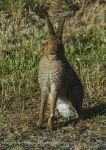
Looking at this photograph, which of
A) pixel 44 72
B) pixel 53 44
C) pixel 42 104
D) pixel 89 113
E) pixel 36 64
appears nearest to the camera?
pixel 53 44

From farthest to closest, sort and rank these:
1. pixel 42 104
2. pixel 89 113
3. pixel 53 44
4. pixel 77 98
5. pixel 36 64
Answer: pixel 36 64 → pixel 89 113 → pixel 77 98 → pixel 42 104 → pixel 53 44

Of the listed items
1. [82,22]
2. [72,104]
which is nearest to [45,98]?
[72,104]

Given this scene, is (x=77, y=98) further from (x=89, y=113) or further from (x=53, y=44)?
(x=53, y=44)

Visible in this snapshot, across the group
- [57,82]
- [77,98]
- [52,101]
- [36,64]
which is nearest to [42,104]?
[52,101]

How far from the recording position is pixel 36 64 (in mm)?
8945

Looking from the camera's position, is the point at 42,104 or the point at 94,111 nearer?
the point at 42,104

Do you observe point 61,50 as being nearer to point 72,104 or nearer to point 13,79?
point 72,104

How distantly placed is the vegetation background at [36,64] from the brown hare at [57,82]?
21cm

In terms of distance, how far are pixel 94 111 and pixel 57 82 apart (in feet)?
3.17

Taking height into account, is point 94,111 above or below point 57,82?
below

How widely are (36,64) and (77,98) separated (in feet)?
6.39

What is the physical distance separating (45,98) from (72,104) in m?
0.38

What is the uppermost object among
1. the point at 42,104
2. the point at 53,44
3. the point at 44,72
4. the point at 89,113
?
the point at 53,44

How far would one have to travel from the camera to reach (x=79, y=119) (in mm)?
7254
